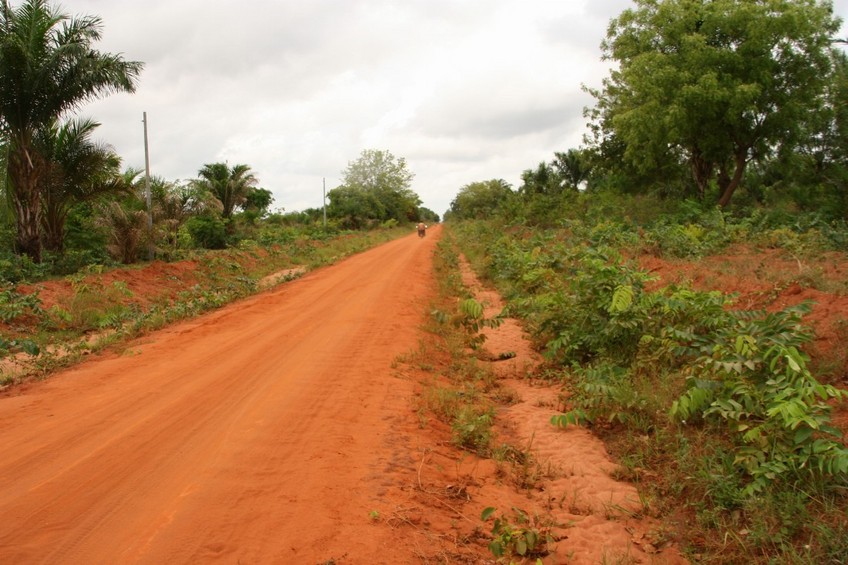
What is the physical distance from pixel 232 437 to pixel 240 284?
36.3ft

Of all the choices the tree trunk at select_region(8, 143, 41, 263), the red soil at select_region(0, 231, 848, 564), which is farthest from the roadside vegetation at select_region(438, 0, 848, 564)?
the tree trunk at select_region(8, 143, 41, 263)

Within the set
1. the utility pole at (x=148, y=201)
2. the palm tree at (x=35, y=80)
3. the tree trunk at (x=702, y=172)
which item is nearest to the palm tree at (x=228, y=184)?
the utility pole at (x=148, y=201)

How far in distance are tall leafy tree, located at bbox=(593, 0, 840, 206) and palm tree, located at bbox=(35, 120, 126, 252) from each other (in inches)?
654

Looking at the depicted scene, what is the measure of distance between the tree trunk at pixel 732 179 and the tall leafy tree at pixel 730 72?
84mm

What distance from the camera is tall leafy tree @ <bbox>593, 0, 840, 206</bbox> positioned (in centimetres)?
1762

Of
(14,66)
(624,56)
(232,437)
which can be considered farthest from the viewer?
(624,56)

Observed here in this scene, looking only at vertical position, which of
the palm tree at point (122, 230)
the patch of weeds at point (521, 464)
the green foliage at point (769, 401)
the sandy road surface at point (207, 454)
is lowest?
the patch of weeds at point (521, 464)

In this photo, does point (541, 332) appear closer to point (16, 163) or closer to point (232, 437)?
point (232, 437)

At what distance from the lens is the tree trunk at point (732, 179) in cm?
1986

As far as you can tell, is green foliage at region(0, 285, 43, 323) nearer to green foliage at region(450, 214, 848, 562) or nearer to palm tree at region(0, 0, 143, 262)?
palm tree at region(0, 0, 143, 262)

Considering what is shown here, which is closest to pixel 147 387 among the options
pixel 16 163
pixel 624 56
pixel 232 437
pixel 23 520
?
pixel 232 437

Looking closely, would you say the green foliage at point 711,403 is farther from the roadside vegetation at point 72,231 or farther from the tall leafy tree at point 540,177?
the tall leafy tree at point 540,177

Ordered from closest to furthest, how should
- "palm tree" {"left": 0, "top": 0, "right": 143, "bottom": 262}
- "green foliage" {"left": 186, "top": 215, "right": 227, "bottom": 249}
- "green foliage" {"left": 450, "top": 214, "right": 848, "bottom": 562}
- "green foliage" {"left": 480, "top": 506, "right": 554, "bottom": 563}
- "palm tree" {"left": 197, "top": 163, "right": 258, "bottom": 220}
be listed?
1. "green foliage" {"left": 480, "top": 506, "right": 554, "bottom": 563}
2. "green foliage" {"left": 450, "top": 214, "right": 848, "bottom": 562}
3. "palm tree" {"left": 0, "top": 0, "right": 143, "bottom": 262}
4. "green foliage" {"left": 186, "top": 215, "right": 227, "bottom": 249}
5. "palm tree" {"left": 197, "top": 163, "right": 258, "bottom": 220}

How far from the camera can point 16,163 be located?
13672 mm
